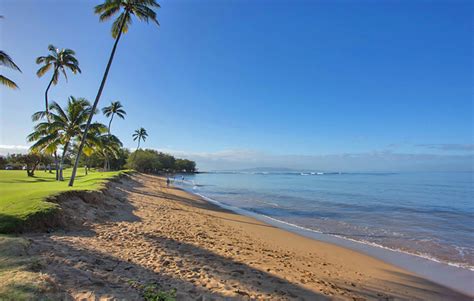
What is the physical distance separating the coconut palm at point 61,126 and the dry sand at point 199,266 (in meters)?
12.2

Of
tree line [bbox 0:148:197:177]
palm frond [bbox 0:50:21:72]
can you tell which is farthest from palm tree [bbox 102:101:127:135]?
palm frond [bbox 0:50:21:72]

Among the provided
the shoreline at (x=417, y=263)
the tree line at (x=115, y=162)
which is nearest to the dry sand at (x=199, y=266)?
the shoreline at (x=417, y=263)

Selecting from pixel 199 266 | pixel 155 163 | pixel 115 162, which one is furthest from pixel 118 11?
pixel 155 163

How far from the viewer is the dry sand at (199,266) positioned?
15.0ft

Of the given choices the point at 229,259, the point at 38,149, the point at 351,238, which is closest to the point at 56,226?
the point at 229,259

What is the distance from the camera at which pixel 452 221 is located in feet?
55.4

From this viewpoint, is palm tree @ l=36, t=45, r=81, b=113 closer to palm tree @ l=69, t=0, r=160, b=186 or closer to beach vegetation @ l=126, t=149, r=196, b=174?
palm tree @ l=69, t=0, r=160, b=186

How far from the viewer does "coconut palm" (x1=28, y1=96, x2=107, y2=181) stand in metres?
19.3

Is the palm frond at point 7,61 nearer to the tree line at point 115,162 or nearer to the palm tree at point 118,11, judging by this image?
the palm tree at point 118,11

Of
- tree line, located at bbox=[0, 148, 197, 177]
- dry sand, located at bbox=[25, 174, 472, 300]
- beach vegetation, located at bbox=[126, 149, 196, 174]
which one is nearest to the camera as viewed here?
dry sand, located at bbox=[25, 174, 472, 300]

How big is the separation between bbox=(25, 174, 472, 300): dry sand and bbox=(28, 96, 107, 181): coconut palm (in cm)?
1219

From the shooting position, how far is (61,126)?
20.2m

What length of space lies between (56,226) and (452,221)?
2232cm

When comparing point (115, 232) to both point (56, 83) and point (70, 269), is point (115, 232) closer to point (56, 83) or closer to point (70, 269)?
point (70, 269)
